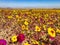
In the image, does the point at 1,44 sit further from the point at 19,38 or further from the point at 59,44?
the point at 59,44

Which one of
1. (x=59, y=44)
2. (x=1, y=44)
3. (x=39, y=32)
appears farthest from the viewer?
(x=39, y=32)

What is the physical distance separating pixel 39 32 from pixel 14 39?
1.13 ft

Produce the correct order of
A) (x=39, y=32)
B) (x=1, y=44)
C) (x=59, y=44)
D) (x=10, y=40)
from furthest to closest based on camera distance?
1. (x=39, y=32)
2. (x=10, y=40)
3. (x=59, y=44)
4. (x=1, y=44)

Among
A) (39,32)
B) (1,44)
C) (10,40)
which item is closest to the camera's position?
(1,44)

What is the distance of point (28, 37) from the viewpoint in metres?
1.99

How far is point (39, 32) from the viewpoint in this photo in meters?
2.12

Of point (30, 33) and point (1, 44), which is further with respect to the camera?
point (30, 33)

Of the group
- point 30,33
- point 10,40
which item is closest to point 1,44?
point 10,40

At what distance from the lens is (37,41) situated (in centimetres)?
188

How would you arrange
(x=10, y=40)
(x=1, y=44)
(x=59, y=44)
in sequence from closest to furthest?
(x=1, y=44), (x=59, y=44), (x=10, y=40)

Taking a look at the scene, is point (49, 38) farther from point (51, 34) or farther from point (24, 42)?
point (24, 42)

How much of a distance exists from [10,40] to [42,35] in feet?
0.89

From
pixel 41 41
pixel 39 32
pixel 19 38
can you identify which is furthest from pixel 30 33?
pixel 19 38

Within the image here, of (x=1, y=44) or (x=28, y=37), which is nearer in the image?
(x=1, y=44)
